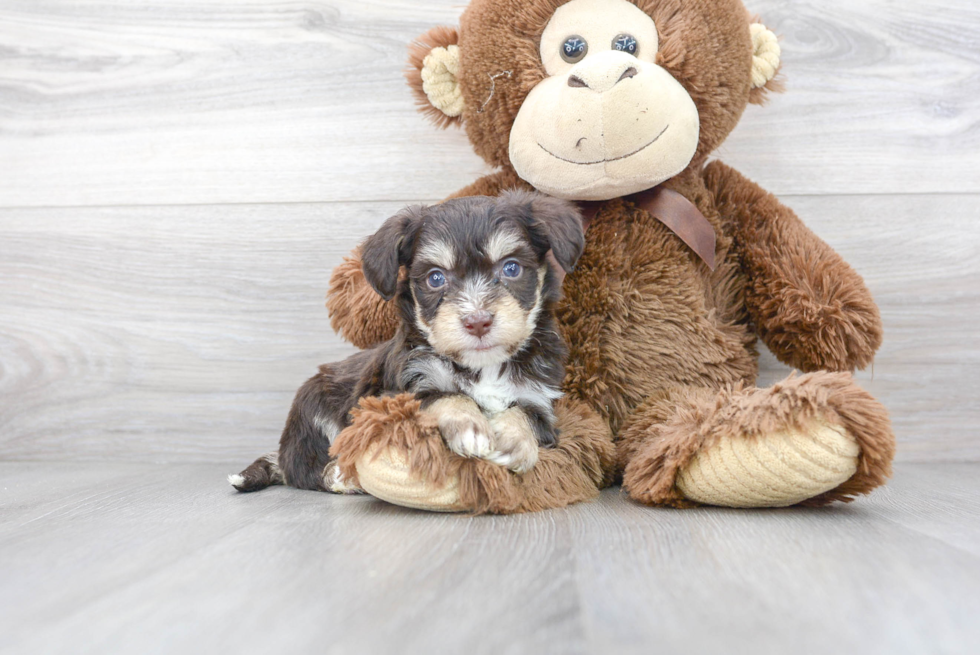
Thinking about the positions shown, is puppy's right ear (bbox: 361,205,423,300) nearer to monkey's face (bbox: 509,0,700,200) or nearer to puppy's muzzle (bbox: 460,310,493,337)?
puppy's muzzle (bbox: 460,310,493,337)

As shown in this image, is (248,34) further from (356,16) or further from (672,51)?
(672,51)

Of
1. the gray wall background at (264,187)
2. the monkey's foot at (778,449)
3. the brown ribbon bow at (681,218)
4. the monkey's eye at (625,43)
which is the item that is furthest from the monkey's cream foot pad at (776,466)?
the gray wall background at (264,187)

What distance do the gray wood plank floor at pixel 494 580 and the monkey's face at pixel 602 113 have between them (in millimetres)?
885

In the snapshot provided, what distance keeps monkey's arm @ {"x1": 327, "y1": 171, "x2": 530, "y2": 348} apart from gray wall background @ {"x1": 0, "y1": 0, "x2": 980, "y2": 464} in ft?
1.43

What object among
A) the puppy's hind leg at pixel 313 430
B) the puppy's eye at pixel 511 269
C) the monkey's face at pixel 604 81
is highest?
the monkey's face at pixel 604 81

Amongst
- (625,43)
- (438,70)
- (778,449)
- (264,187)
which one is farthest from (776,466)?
(264,187)

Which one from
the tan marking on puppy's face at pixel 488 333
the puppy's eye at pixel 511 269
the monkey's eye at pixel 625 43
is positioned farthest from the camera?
the monkey's eye at pixel 625 43

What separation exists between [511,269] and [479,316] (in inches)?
7.8

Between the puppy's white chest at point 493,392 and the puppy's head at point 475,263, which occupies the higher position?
the puppy's head at point 475,263

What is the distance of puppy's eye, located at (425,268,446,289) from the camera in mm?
1875

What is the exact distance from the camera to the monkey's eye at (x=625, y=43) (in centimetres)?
214

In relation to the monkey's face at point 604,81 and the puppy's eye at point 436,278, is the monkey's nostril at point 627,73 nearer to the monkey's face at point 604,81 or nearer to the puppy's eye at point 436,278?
the monkey's face at point 604,81

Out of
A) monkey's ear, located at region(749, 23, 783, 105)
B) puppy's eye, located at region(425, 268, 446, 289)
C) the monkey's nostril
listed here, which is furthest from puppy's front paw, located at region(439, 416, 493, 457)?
monkey's ear, located at region(749, 23, 783, 105)

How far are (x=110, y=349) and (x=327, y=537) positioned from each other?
5.71 feet
